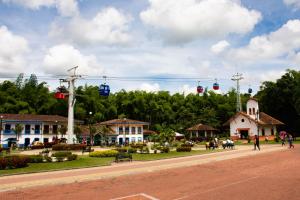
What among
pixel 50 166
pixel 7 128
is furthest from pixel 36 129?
pixel 50 166

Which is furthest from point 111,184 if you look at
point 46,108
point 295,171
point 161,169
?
point 46,108

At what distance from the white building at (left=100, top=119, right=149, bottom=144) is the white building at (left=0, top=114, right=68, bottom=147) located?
11214 mm

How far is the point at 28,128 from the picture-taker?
6406 centimetres

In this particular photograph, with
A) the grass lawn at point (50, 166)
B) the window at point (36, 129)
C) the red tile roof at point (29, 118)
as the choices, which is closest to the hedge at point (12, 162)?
the grass lawn at point (50, 166)

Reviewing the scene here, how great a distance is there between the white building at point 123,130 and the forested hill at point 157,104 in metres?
7.37

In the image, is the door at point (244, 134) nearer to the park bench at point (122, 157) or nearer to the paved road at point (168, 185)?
the park bench at point (122, 157)

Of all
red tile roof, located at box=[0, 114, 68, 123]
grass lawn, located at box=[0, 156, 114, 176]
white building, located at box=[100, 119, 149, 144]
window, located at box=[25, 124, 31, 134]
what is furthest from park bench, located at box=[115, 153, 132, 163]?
white building, located at box=[100, 119, 149, 144]

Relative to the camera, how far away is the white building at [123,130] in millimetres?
75000

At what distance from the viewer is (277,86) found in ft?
236

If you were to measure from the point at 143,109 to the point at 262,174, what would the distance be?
243ft

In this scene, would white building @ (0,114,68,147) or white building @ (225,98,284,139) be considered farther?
white building @ (225,98,284,139)

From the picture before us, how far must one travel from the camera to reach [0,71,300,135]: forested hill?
7269 cm

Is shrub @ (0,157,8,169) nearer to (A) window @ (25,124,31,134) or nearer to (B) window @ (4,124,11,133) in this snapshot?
(B) window @ (4,124,11,133)

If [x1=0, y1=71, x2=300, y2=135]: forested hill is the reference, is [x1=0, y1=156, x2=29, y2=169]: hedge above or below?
below
